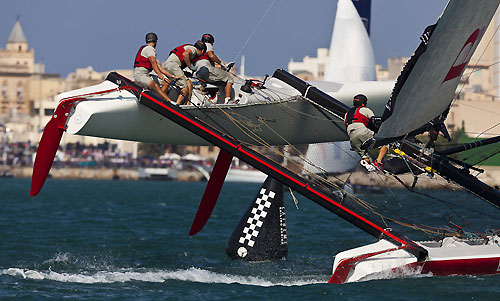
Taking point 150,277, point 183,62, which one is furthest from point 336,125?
point 150,277

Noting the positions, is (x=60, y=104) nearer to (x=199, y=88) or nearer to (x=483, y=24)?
(x=199, y=88)

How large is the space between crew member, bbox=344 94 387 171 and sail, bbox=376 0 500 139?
0.24m

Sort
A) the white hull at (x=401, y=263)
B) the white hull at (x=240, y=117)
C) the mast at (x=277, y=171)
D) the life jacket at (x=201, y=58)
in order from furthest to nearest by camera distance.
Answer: the life jacket at (x=201, y=58) → the white hull at (x=240, y=117) → the mast at (x=277, y=171) → the white hull at (x=401, y=263)

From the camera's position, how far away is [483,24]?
1214 cm

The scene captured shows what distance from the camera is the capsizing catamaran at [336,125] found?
39.0ft

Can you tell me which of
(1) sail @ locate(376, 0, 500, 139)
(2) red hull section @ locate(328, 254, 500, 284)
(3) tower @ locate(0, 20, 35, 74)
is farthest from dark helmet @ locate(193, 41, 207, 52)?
(3) tower @ locate(0, 20, 35, 74)

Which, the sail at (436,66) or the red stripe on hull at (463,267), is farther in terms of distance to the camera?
the red stripe on hull at (463,267)

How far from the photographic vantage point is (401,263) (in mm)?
12531

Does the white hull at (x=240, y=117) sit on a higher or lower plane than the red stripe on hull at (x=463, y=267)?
higher

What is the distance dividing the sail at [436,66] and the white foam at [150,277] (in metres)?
2.32

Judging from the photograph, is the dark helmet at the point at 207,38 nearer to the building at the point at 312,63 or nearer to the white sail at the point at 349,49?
the white sail at the point at 349,49

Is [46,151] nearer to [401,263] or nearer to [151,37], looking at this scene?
[151,37]

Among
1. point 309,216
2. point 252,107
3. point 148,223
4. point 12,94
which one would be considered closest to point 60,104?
point 252,107

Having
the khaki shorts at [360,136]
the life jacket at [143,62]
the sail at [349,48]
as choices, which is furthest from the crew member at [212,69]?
the sail at [349,48]
